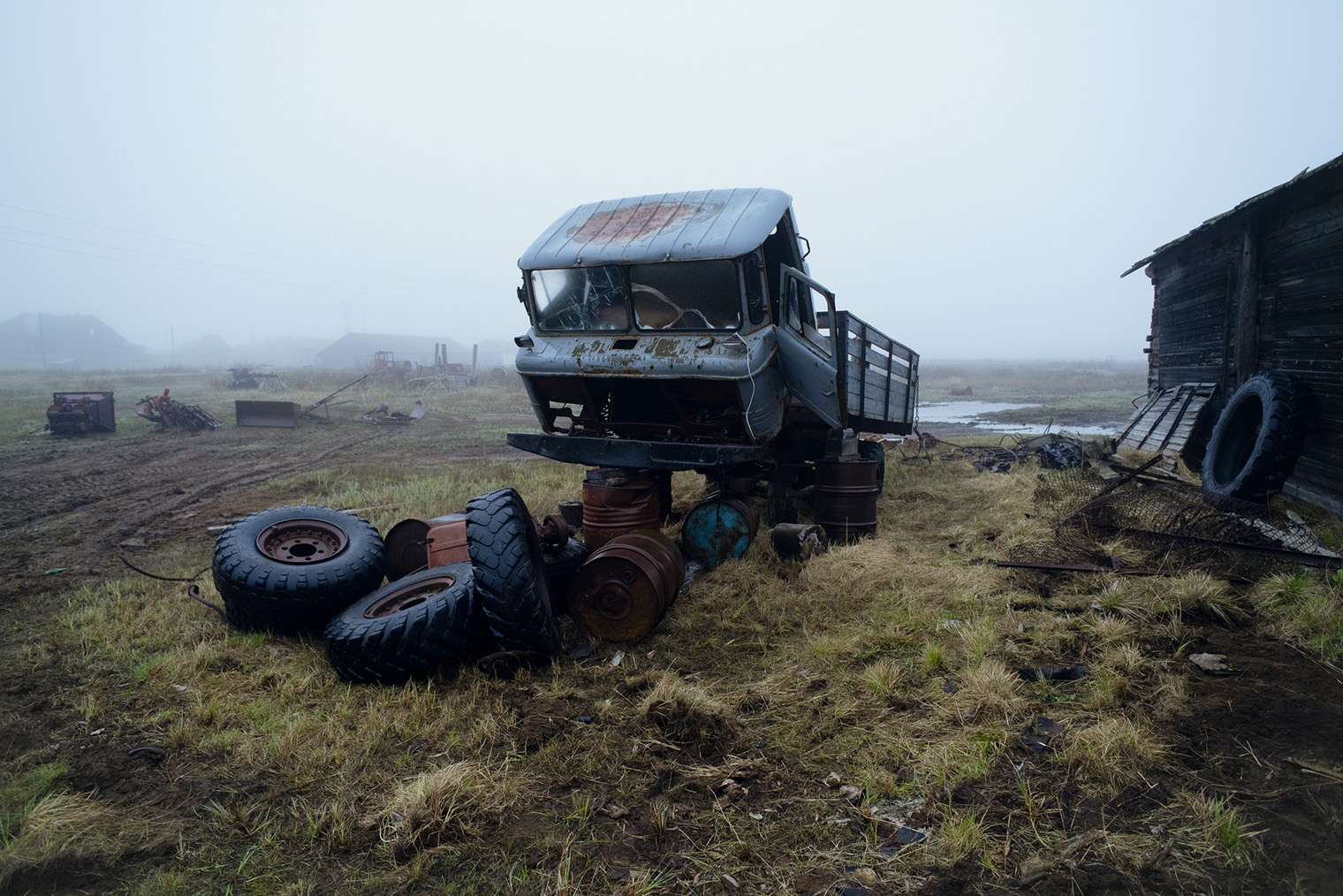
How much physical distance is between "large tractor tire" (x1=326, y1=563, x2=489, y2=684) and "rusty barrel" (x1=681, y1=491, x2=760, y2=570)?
245 centimetres

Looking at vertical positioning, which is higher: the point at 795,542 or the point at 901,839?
the point at 795,542

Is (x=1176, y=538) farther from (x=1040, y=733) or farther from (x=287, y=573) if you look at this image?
(x=287, y=573)

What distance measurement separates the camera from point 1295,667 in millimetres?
3488

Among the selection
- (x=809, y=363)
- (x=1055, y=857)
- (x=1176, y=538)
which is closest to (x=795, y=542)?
(x=809, y=363)

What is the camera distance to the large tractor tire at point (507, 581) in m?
3.90

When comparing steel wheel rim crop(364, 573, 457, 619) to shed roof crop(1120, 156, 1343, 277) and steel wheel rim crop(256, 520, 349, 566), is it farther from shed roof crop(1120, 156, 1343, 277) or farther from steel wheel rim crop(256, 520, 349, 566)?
shed roof crop(1120, 156, 1343, 277)

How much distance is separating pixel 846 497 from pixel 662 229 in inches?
125

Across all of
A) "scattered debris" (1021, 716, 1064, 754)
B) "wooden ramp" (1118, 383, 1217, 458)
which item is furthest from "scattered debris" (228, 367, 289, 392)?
"scattered debris" (1021, 716, 1064, 754)

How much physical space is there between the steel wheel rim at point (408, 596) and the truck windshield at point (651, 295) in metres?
2.71

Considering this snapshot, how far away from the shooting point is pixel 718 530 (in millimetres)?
6098

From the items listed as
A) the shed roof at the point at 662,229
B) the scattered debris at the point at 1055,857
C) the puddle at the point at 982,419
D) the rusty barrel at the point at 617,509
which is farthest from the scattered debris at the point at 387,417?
the scattered debris at the point at 1055,857

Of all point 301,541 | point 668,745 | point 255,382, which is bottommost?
point 668,745

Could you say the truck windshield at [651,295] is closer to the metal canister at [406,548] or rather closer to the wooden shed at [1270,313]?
the metal canister at [406,548]

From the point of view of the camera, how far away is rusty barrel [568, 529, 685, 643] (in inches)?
179
